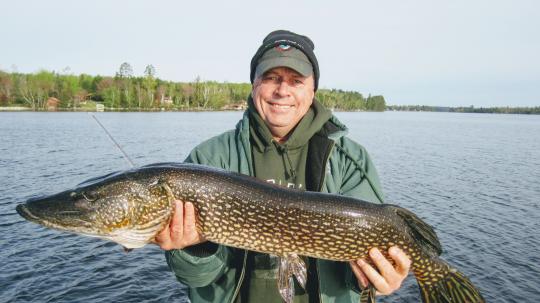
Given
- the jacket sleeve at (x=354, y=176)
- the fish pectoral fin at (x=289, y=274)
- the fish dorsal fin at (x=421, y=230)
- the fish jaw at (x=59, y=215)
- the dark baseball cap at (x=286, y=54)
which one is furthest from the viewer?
the dark baseball cap at (x=286, y=54)

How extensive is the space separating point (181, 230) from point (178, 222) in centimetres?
7

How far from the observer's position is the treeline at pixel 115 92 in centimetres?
8131

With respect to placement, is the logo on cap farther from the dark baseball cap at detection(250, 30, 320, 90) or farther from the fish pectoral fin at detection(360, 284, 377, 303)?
the fish pectoral fin at detection(360, 284, 377, 303)

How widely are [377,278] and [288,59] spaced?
1885 mm

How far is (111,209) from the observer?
2.88 meters

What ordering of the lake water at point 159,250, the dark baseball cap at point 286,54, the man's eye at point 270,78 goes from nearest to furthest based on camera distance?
the dark baseball cap at point 286,54 < the man's eye at point 270,78 < the lake water at point 159,250

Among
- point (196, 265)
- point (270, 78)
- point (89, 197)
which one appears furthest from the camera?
point (270, 78)

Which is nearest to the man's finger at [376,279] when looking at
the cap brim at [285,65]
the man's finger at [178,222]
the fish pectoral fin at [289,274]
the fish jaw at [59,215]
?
the fish pectoral fin at [289,274]

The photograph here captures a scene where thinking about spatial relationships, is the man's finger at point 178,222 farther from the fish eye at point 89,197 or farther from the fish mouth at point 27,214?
the fish mouth at point 27,214

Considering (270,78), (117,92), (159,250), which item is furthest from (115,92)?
(270,78)

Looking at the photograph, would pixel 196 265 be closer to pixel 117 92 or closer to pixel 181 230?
pixel 181 230

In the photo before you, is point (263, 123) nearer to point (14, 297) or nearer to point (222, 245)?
point (222, 245)

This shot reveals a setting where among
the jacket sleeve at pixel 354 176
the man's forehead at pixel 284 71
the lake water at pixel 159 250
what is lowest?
the lake water at pixel 159 250

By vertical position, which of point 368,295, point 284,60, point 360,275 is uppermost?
point 284,60
